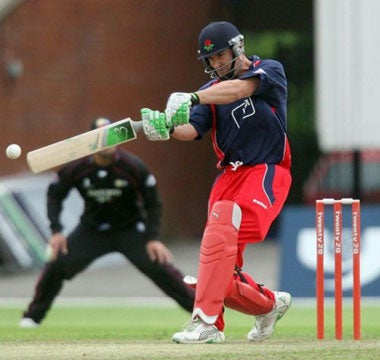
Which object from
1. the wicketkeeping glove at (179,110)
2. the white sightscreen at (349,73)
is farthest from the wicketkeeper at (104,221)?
the white sightscreen at (349,73)

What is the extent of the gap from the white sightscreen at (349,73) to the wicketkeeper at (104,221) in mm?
7584

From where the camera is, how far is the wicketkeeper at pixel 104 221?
36.4ft

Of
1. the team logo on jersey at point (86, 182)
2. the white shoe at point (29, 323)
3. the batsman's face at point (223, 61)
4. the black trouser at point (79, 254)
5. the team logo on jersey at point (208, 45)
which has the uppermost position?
the team logo on jersey at point (208, 45)

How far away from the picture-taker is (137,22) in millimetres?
20547

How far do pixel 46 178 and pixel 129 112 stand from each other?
7.37 feet

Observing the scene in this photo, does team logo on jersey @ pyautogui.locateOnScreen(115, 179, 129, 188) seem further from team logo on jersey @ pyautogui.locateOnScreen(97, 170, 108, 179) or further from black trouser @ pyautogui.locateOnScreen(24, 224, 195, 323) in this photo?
black trouser @ pyautogui.locateOnScreen(24, 224, 195, 323)

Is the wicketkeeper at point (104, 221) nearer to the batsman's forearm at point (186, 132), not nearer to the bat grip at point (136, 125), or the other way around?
the batsman's forearm at point (186, 132)

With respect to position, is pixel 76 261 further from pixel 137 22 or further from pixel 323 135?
pixel 137 22

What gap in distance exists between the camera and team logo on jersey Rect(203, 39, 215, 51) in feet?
25.5

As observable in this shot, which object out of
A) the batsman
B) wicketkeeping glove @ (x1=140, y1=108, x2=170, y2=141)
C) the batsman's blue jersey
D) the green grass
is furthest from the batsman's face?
the green grass

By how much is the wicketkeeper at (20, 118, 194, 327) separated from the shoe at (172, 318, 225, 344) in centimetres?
314

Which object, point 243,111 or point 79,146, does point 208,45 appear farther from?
point 79,146

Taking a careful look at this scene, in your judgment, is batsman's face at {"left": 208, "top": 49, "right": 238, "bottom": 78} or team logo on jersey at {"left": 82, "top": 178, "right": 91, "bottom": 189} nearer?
batsman's face at {"left": 208, "top": 49, "right": 238, "bottom": 78}

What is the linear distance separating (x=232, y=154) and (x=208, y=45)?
24.2 inches
